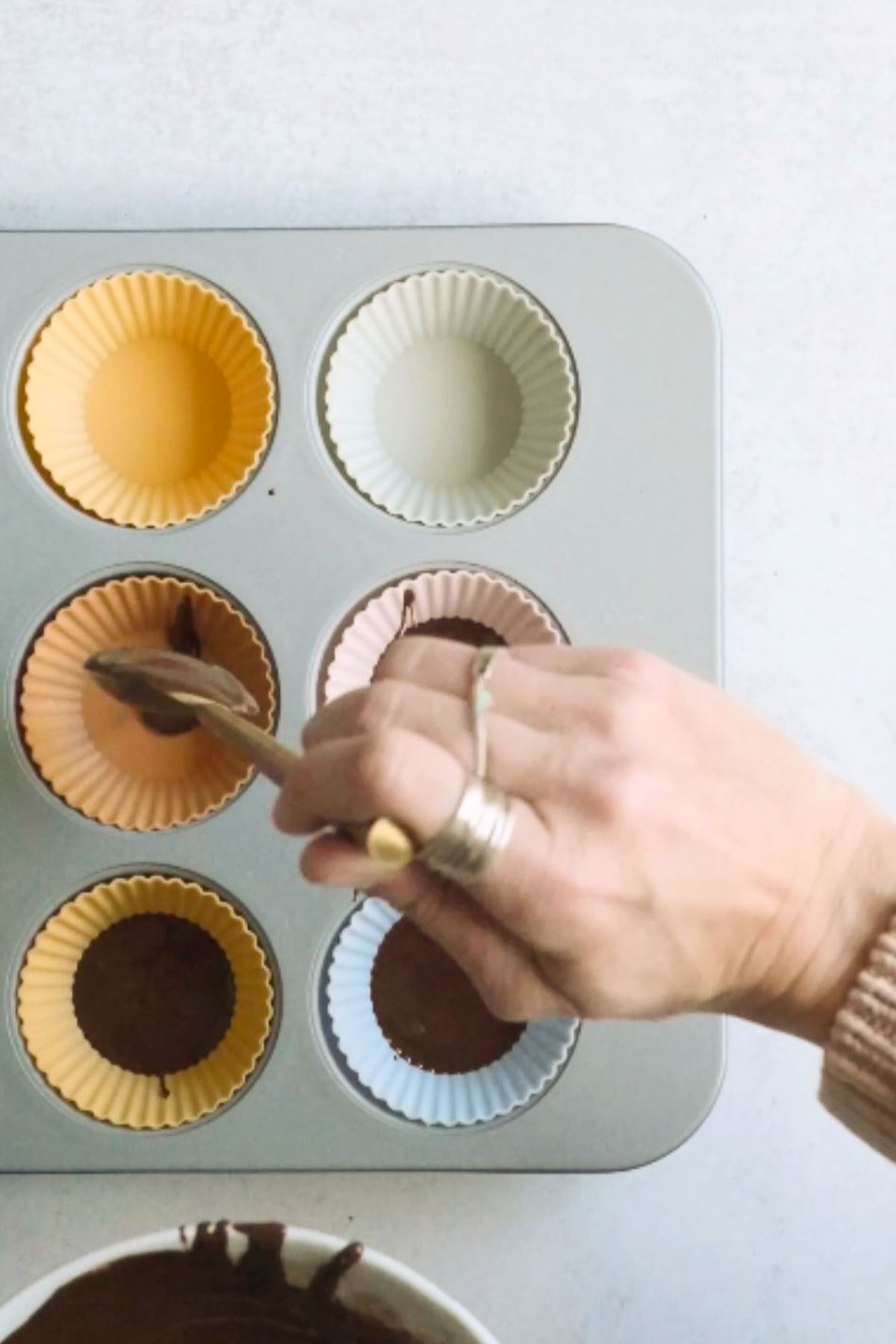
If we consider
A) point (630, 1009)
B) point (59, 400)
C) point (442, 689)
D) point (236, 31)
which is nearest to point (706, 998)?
point (630, 1009)

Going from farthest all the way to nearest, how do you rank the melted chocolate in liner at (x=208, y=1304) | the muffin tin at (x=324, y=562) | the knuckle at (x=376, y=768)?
the muffin tin at (x=324, y=562)
the melted chocolate in liner at (x=208, y=1304)
the knuckle at (x=376, y=768)

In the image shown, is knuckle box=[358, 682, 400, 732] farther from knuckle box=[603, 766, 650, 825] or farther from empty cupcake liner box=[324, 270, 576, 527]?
empty cupcake liner box=[324, 270, 576, 527]

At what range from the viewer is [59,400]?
740 mm

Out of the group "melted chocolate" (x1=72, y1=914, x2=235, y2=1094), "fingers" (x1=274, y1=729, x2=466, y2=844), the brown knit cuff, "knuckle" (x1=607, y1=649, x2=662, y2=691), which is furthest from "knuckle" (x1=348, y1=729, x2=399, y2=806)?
"melted chocolate" (x1=72, y1=914, x2=235, y2=1094)

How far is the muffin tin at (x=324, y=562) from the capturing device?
0.69m

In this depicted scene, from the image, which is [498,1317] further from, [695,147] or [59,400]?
[695,147]

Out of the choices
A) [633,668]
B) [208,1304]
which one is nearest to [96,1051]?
[208,1304]

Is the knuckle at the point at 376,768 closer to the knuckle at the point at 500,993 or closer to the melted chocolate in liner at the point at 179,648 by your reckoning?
the knuckle at the point at 500,993

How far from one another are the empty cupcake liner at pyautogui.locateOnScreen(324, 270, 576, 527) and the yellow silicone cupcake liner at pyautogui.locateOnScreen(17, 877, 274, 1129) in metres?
0.24

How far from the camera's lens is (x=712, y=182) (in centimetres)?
80

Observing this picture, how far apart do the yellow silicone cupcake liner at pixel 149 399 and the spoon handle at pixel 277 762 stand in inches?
7.3

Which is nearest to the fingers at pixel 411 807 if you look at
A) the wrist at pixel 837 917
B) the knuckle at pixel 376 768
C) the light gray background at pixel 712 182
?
the knuckle at pixel 376 768

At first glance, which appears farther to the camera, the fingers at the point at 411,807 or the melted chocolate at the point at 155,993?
the melted chocolate at the point at 155,993

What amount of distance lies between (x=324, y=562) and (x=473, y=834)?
28 centimetres
